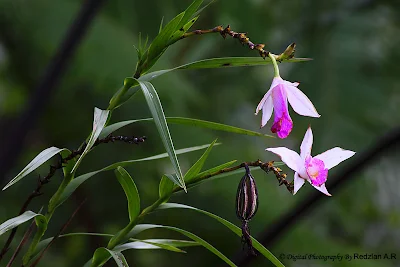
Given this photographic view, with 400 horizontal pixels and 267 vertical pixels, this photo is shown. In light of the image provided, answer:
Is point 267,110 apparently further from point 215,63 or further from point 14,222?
point 14,222

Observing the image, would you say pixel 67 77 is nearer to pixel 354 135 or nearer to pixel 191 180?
pixel 354 135

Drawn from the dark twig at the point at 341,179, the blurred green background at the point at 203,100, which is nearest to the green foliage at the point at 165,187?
the dark twig at the point at 341,179

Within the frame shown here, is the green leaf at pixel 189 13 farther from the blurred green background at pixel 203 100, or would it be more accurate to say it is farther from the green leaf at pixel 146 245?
the blurred green background at pixel 203 100

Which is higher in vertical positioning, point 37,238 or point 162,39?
point 162,39

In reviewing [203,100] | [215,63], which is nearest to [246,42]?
[215,63]

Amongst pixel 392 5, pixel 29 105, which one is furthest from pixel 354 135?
pixel 29 105

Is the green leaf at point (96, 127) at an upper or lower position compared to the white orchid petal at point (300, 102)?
lower

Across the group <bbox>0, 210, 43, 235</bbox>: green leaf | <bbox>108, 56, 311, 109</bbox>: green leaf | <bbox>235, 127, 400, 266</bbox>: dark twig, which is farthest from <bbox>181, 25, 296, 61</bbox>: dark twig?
<bbox>235, 127, 400, 266</bbox>: dark twig

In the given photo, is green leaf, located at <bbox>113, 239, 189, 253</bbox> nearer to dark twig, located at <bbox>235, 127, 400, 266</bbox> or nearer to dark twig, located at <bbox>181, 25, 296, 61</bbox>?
dark twig, located at <bbox>181, 25, 296, 61</bbox>
